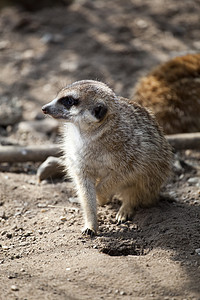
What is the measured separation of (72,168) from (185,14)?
4.73 metres

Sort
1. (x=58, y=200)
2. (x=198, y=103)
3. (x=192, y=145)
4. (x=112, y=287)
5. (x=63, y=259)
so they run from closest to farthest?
(x=112, y=287) → (x=63, y=259) → (x=58, y=200) → (x=192, y=145) → (x=198, y=103)

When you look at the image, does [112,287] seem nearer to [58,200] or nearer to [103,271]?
[103,271]

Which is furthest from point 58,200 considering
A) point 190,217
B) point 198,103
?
point 198,103

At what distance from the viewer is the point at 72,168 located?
3.30 m

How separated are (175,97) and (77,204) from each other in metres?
1.89

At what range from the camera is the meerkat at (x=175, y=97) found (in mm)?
4922

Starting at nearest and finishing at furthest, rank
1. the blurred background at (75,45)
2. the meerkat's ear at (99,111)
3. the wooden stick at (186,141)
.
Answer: the meerkat's ear at (99,111), the wooden stick at (186,141), the blurred background at (75,45)

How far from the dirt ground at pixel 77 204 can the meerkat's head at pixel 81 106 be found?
77cm

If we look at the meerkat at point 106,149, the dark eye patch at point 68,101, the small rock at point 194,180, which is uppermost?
the dark eye patch at point 68,101

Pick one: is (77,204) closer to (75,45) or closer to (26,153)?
(26,153)

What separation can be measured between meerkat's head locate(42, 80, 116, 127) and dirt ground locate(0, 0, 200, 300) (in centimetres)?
77

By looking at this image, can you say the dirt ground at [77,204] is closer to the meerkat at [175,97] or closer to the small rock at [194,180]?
the small rock at [194,180]

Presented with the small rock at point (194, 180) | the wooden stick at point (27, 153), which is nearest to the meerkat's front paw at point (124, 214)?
the small rock at point (194, 180)

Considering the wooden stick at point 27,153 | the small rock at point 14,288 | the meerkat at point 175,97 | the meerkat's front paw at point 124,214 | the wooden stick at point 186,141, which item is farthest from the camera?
the meerkat at point 175,97
